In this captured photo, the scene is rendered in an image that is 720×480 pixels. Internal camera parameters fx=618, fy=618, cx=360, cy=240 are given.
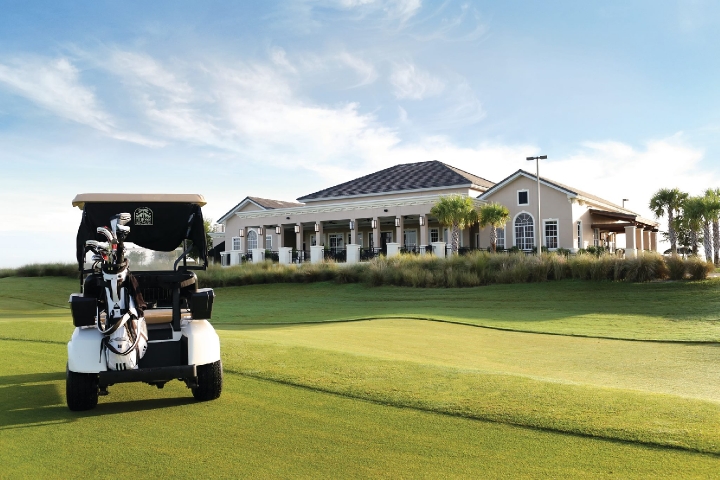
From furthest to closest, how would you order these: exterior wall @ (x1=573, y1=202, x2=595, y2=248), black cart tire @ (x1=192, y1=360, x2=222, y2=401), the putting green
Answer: exterior wall @ (x1=573, y1=202, x2=595, y2=248) < the putting green < black cart tire @ (x1=192, y1=360, x2=222, y2=401)

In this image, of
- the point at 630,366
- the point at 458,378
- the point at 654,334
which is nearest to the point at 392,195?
the point at 654,334

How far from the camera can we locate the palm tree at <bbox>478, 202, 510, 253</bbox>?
3719 centimetres

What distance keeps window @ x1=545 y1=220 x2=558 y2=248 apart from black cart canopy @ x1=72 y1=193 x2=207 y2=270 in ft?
109

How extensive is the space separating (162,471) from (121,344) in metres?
1.74

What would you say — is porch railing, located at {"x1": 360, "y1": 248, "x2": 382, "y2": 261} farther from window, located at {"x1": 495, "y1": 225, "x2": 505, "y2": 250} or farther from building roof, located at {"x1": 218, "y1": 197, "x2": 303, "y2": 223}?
building roof, located at {"x1": 218, "y1": 197, "x2": 303, "y2": 223}

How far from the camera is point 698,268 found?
2411 centimetres

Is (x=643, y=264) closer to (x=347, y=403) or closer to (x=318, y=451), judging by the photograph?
(x=347, y=403)

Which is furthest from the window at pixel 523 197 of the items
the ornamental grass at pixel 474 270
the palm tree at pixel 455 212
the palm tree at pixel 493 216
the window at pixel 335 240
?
the window at pixel 335 240

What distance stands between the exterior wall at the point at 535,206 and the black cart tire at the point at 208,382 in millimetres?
33476

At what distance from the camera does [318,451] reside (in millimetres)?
5320

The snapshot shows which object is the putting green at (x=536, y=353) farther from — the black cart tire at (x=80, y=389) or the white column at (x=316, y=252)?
the white column at (x=316, y=252)

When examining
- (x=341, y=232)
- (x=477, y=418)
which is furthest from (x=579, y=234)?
(x=477, y=418)

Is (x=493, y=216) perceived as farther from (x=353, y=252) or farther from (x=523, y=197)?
(x=353, y=252)

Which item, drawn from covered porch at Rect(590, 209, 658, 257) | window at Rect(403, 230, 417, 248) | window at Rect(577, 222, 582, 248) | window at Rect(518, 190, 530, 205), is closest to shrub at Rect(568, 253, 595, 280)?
covered porch at Rect(590, 209, 658, 257)
